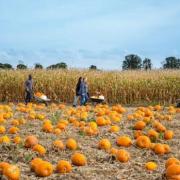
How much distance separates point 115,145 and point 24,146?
61.1 inches

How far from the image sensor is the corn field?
81.3 feet

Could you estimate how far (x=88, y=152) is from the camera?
763 cm

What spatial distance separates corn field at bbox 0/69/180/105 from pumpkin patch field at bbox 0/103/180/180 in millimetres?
13045

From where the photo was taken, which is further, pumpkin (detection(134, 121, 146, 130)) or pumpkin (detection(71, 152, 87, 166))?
pumpkin (detection(134, 121, 146, 130))

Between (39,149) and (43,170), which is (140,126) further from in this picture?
(43,170)

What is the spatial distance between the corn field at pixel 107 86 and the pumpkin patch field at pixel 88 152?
13.0 m

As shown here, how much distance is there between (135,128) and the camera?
34.2 ft

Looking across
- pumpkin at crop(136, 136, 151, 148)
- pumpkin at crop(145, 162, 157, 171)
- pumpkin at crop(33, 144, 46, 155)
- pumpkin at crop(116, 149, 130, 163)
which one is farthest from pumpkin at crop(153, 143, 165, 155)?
pumpkin at crop(33, 144, 46, 155)

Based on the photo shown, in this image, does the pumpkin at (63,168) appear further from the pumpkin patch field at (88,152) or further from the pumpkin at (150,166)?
the pumpkin at (150,166)

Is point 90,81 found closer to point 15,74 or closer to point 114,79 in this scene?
point 114,79

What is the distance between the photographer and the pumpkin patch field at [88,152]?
20.5ft

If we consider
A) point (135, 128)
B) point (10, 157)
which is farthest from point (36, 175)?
point (135, 128)

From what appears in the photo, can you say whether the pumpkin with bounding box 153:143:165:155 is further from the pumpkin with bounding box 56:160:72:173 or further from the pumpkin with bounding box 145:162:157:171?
the pumpkin with bounding box 56:160:72:173

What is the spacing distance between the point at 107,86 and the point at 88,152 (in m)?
17.3
